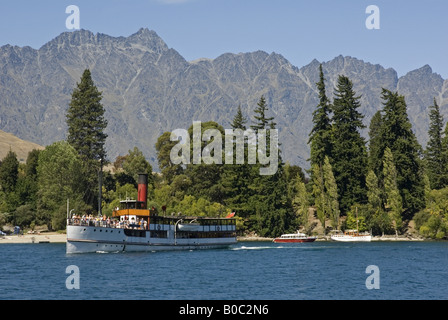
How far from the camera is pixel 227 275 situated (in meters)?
62.0

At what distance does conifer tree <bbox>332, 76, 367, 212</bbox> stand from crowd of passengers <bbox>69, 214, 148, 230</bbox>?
4913 cm

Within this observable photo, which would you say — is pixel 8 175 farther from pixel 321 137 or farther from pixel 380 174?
pixel 380 174

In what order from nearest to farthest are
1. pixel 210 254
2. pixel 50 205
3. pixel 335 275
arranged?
pixel 335 275, pixel 210 254, pixel 50 205

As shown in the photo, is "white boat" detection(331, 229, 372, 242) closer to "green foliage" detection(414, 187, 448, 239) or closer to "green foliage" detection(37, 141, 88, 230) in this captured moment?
"green foliage" detection(414, 187, 448, 239)

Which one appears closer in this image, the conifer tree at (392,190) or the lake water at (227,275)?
the lake water at (227,275)

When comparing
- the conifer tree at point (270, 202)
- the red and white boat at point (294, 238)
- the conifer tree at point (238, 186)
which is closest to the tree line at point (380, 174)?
the red and white boat at point (294, 238)

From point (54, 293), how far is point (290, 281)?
20.6 metres

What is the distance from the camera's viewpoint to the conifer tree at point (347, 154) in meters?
124

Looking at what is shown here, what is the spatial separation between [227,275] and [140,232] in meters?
27.9

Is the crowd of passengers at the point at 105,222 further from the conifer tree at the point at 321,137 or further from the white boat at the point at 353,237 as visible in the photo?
the conifer tree at the point at 321,137
